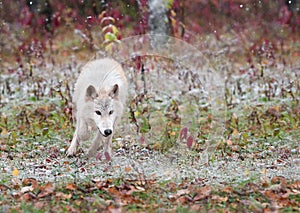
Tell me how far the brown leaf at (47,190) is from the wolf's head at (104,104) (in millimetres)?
867

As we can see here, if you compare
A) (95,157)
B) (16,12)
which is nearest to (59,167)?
(95,157)

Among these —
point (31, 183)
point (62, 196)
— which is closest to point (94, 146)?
point (31, 183)

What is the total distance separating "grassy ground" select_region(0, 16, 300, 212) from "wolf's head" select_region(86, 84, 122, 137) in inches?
19.6

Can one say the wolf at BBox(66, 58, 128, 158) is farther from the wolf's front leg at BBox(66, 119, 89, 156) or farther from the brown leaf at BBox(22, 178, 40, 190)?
the brown leaf at BBox(22, 178, 40, 190)

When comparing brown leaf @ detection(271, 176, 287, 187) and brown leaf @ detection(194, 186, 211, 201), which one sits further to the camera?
brown leaf @ detection(271, 176, 287, 187)

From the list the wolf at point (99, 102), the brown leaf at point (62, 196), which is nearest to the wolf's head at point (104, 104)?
the wolf at point (99, 102)

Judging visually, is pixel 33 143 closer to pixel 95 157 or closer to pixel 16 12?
pixel 95 157

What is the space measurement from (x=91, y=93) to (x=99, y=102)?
125 mm

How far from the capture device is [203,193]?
5.71 metres

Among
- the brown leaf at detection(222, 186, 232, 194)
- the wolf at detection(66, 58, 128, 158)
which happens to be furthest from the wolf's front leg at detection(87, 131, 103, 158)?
the brown leaf at detection(222, 186, 232, 194)

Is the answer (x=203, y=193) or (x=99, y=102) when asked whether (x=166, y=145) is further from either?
(x=203, y=193)

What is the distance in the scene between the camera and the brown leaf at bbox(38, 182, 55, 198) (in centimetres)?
564

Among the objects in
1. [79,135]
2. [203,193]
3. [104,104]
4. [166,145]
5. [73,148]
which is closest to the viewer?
[203,193]

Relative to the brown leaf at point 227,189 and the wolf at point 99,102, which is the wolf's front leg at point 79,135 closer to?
the wolf at point 99,102
